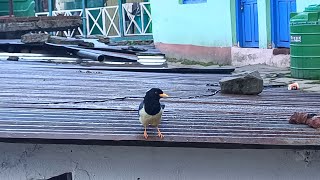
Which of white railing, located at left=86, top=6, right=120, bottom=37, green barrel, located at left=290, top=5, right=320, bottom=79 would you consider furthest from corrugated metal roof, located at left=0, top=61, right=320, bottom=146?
white railing, located at left=86, top=6, right=120, bottom=37

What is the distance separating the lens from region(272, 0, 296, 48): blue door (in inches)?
536

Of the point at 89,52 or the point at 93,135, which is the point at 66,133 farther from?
the point at 89,52

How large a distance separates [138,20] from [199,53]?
5559mm

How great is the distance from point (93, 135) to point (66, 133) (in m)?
0.13

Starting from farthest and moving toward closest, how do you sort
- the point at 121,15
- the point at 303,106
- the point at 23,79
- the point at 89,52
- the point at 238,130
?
1. the point at 121,15
2. the point at 89,52
3. the point at 23,79
4. the point at 303,106
5. the point at 238,130

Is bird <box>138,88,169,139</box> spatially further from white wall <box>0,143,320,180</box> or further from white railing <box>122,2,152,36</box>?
white railing <box>122,2,152,36</box>

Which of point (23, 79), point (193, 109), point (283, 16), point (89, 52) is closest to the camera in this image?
point (193, 109)

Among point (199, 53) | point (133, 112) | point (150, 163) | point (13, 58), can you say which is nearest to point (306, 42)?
point (13, 58)

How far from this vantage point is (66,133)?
128 inches

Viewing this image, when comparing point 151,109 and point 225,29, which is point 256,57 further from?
point 151,109

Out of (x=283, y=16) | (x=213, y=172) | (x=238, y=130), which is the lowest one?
(x=213, y=172)

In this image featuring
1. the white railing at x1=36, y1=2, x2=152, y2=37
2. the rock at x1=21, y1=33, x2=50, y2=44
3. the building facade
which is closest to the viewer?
the rock at x1=21, y1=33, x2=50, y2=44

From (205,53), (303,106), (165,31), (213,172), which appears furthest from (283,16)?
(213,172)

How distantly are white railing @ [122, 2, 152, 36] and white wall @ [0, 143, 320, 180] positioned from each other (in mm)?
17762
